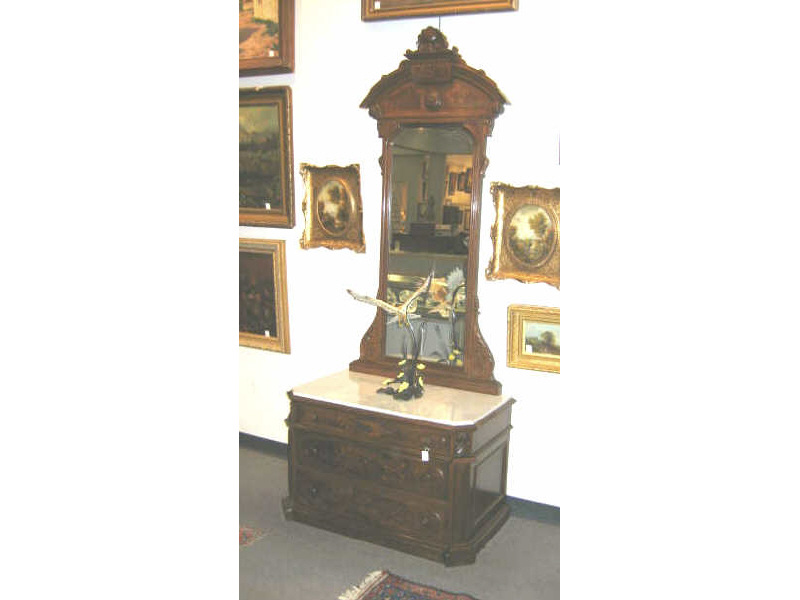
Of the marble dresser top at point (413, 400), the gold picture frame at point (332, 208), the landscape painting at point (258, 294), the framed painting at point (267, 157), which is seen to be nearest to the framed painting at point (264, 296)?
the landscape painting at point (258, 294)

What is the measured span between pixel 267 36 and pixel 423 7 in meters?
1.21

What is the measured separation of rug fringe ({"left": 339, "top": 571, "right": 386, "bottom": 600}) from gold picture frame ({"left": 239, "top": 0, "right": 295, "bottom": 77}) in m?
3.26

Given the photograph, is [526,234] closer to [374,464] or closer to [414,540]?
[374,464]

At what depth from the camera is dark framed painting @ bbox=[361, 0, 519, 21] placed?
4004mm

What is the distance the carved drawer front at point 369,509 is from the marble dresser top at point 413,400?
48 cm

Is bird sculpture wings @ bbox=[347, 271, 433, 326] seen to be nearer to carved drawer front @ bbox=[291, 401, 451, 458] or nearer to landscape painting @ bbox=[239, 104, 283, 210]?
carved drawer front @ bbox=[291, 401, 451, 458]

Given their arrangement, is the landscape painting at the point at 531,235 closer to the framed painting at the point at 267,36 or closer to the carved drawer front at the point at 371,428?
the carved drawer front at the point at 371,428

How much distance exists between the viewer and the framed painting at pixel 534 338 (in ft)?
13.6

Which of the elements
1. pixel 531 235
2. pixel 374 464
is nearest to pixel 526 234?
pixel 531 235

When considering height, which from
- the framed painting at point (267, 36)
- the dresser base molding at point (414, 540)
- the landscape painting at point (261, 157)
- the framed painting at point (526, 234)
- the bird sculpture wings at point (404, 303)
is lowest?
the dresser base molding at point (414, 540)

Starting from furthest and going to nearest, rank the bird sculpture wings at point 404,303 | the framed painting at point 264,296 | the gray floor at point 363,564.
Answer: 1. the framed painting at point 264,296
2. the bird sculpture wings at point 404,303
3. the gray floor at point 363,564
